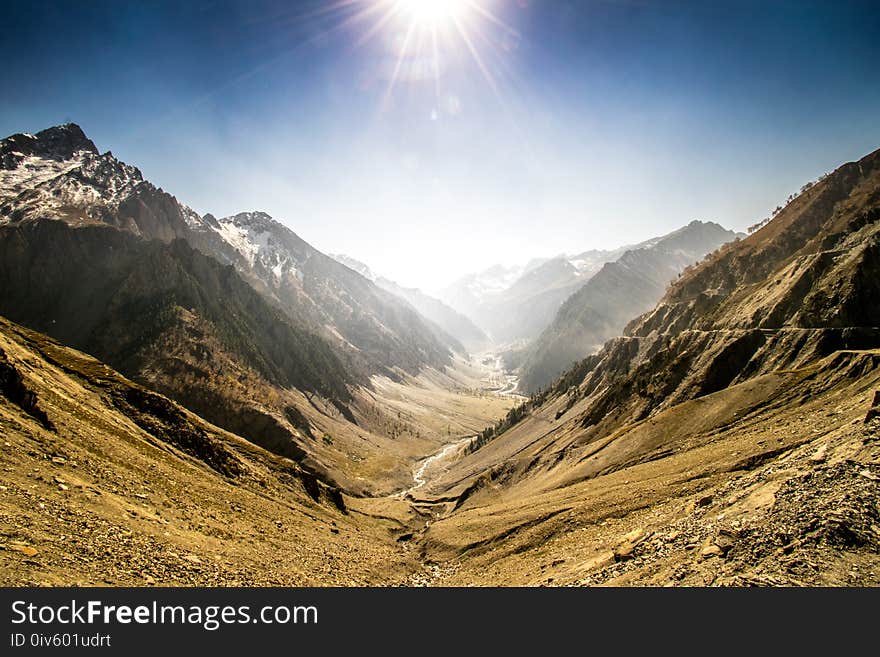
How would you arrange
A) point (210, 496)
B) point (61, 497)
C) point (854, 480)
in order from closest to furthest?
point (854, 480)
point (61, 497)
point (210, 496)

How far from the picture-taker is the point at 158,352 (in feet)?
414

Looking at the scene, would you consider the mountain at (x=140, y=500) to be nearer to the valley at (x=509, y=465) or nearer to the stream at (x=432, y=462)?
the valley at (x=509, y=465)

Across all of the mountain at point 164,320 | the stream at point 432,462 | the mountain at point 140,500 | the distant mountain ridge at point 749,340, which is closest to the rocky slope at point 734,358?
the distant mountain ridge at point 749,340

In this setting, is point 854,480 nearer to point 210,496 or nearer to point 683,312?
point 210,496

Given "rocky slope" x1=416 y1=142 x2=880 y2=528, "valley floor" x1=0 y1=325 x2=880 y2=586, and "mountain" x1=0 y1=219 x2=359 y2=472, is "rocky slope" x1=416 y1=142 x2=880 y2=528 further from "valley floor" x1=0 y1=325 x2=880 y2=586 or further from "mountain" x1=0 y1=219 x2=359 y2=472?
"mountain" x1=0 y1=219 x2=359 y2=472

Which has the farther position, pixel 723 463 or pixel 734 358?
pixel 734 358

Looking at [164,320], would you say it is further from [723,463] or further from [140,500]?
[723,463]

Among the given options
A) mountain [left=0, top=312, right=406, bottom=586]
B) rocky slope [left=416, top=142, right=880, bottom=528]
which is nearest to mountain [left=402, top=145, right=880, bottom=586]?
rocky slope [left=416, top=142, right=880, bottom=528]

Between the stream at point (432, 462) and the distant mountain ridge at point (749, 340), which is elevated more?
the distant mountain ridge at point (749, 340)

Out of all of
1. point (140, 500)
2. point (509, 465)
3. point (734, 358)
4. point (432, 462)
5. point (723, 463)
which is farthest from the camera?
point (432, 462)

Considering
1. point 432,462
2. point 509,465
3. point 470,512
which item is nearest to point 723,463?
point 470,512

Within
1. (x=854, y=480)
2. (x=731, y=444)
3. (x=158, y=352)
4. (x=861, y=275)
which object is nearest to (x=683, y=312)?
(x=861, y=275)

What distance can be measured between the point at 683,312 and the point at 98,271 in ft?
745

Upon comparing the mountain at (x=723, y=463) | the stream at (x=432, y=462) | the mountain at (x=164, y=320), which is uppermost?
the mountain at (x=164, y=320)
